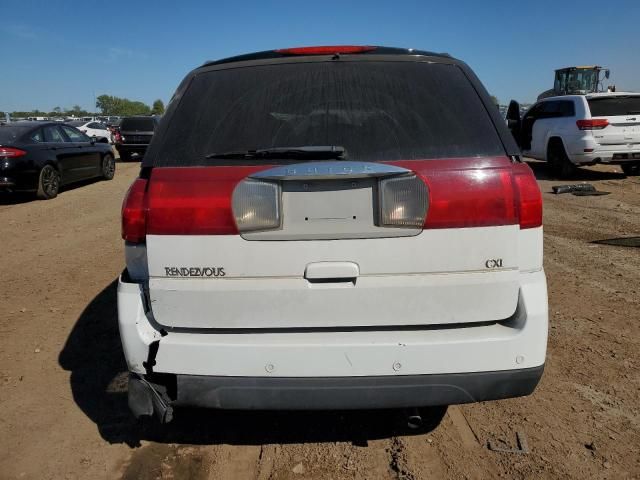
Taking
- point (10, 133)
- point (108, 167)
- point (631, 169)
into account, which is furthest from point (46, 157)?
point (631, 169)

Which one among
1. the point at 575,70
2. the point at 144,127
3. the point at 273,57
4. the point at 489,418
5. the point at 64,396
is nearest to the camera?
the point at 273,57

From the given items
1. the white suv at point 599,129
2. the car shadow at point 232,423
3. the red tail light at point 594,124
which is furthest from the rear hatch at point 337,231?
the red tail light at point 594,124

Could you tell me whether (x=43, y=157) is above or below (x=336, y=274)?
above

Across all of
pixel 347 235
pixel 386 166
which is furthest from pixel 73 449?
pixel 386 166

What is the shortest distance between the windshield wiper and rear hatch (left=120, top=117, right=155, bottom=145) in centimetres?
1959

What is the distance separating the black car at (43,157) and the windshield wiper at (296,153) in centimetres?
939

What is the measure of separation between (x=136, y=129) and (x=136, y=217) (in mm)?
20133

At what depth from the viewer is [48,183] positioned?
35.4ft

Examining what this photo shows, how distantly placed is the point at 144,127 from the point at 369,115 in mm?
20071

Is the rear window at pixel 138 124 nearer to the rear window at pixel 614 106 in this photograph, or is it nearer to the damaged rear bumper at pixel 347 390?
the rear window at pixel 614 106

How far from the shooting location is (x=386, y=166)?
6.82ft

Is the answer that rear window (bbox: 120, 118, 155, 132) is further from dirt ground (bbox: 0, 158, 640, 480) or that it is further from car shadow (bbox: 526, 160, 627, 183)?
dirt ground (bbox: 0, 158, 640, 480)

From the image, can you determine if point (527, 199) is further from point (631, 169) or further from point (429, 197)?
point (631, 169)

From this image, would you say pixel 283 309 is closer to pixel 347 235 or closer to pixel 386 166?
pixel 347 235
